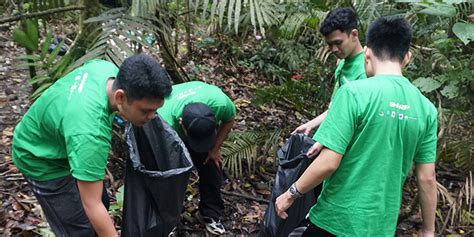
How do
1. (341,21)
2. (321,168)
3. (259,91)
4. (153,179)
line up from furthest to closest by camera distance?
(259,91) → (341,21) → (153,179) → (321,168)

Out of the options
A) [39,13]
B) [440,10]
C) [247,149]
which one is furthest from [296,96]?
[39,13]

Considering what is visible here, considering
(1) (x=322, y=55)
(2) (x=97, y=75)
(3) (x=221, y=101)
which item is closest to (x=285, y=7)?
(1) (x=322, y=55)

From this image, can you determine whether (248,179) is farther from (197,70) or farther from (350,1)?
(197,70)

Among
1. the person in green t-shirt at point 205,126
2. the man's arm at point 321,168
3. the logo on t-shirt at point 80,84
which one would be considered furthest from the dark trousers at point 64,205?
the man's arm at point 321,168

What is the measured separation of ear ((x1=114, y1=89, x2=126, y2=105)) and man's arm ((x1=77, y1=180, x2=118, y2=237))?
309 millimetres

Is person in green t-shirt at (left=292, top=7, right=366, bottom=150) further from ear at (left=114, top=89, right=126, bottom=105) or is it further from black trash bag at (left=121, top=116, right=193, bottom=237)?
ear at (left=114, top=89, right=126, bottom=105)

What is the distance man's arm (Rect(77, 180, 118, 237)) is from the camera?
1831 millimetres

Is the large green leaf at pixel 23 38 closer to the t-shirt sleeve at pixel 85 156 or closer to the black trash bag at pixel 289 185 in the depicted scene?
the t-shirt sleeve at pixel 85 156

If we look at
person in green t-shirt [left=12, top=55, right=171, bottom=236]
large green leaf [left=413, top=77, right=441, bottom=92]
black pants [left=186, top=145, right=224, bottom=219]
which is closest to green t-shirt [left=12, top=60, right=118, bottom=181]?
person in green t-shirt [left=12, top=55, right=171, bottom=236]

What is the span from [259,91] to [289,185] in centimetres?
198

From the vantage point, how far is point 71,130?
71.2 inches

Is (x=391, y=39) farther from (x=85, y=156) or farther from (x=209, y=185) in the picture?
(x=209, y=185)

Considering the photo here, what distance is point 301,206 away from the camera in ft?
8.73

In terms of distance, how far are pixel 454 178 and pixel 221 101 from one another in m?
2.25
